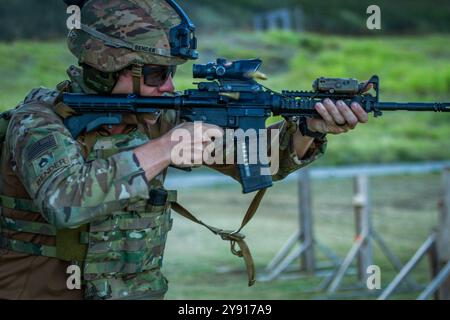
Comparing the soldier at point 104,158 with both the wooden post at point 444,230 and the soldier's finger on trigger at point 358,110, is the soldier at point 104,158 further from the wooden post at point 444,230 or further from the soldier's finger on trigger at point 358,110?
the wooden post at point 444,230

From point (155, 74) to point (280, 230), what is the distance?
32.5 feet

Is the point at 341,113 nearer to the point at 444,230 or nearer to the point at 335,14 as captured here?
the point at 444,230

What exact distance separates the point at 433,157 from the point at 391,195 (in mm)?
3078

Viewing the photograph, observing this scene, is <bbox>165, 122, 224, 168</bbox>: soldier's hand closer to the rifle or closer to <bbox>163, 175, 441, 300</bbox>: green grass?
the rifle

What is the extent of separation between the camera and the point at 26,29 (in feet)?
49.1

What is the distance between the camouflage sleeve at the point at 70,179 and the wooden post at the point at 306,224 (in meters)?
7.27

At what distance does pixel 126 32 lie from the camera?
443 cm

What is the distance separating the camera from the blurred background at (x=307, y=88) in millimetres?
12562

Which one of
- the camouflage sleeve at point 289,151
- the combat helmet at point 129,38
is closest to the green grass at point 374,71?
the camouflage sleeve at point 289,151

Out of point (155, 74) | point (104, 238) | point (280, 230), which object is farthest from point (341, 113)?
point (280, 230)

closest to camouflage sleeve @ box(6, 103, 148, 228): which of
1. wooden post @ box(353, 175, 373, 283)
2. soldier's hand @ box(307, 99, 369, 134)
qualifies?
soldier's hand @ box(307, 99, 369, 134)

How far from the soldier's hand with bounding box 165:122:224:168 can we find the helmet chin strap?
0.33 meters

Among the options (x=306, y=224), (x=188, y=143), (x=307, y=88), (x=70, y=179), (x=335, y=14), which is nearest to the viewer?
(x=70, y=179)
